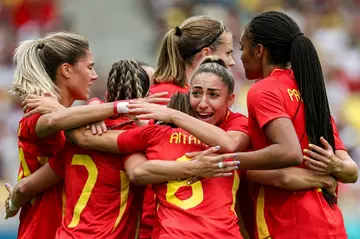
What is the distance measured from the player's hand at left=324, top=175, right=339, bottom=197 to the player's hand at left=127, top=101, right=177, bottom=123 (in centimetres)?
105

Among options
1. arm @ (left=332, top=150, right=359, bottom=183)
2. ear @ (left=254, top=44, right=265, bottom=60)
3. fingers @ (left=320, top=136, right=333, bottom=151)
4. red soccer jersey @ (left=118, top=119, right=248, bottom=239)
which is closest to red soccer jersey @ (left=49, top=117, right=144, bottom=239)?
red soccer jersey @ (left=118, top=119, right=248, bottom=239)

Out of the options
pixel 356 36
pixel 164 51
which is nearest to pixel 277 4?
pixel 356 36

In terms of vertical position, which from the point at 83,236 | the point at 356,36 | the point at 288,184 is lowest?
the point at 83,236

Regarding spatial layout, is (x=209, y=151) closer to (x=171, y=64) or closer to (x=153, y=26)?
(x=171, y=64)

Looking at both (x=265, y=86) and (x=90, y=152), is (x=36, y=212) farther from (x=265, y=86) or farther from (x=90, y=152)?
(x=265, y=86)

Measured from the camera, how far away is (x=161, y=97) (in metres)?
5.39

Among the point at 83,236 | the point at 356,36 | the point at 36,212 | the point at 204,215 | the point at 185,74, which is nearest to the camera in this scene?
the point at 204,215

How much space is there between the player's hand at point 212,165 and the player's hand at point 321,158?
0.48 metres

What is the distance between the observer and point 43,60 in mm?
5727

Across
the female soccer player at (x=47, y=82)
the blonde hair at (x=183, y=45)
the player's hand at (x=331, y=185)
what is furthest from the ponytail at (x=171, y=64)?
the player's hand at (x=331, y=185)

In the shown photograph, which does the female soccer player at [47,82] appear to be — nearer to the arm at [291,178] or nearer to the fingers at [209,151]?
the fingers at [209,151]

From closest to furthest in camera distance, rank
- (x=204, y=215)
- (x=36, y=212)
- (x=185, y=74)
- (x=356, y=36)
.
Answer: (x=204, y=215) < (x=36, y=212) < (x=185, y=74) < (x=356, y=36)

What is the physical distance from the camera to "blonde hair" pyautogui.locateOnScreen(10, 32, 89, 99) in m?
5.62

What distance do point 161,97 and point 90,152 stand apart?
57 cm
